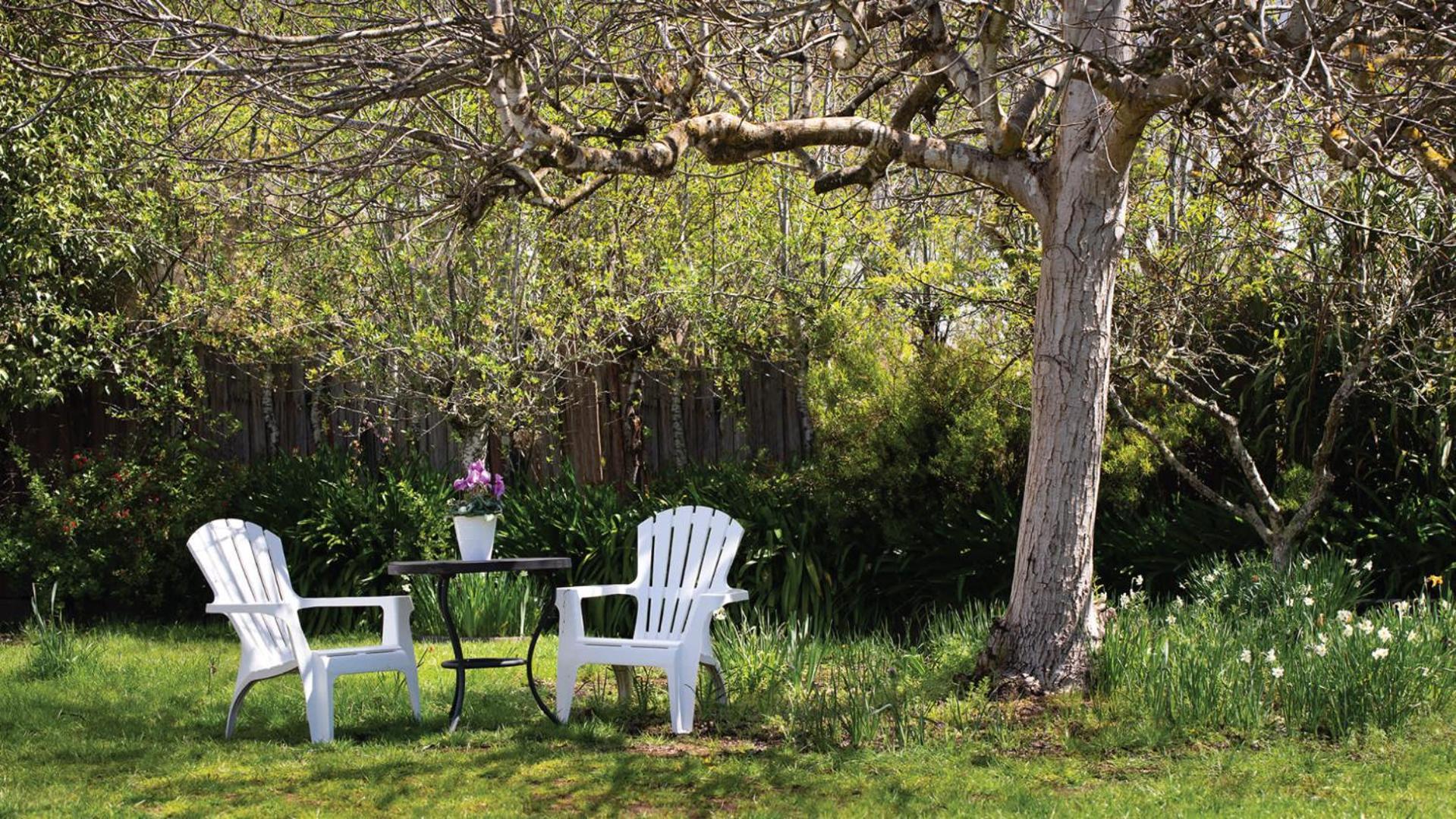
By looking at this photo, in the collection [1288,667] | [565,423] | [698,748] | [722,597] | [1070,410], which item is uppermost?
[565,423]

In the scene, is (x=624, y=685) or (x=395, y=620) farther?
(x=624, y=685)

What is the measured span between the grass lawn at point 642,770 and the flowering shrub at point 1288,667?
0.13 metres

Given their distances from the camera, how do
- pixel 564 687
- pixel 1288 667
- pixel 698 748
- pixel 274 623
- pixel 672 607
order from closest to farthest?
pixel 1288 667 < pixel 698 748 < pixel 564 687 < pixel 274 623 < pixel 672 607

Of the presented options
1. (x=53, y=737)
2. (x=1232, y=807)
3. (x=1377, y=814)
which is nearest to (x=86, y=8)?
(x=53, y=737)

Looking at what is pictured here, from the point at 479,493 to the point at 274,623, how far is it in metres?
1.05

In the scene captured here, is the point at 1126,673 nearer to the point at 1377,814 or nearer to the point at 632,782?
the point at 1377,814

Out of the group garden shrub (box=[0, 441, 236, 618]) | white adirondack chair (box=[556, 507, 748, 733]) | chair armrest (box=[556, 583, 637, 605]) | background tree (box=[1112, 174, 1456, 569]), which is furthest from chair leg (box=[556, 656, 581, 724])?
garden shrub (box=[0, 441, 236, 618])

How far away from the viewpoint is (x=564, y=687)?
5527 millimetres

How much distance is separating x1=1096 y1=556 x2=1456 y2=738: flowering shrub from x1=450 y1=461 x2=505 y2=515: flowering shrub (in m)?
2.70

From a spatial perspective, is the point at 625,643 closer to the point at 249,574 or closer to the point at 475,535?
the point at 475,535

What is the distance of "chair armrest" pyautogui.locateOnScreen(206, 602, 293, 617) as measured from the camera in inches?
207

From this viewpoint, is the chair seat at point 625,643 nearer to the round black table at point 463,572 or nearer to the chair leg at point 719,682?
the chair leg at point 719,682

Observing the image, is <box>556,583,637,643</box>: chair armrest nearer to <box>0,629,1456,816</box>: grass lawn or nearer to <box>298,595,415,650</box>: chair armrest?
<box>0,629,1456,816</box>: grass lawn

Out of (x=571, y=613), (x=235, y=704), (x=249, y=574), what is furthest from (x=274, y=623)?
(x=571, y=613)
